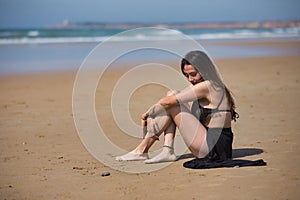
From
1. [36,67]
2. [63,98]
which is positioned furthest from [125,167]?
[36,67]

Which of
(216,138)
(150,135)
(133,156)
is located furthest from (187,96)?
(133,156)

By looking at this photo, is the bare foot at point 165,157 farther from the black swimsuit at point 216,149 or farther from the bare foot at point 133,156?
the black swimsuit at point 216,149

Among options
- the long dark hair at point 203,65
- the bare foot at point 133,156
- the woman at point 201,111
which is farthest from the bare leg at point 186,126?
the long dark hair at point 203,65

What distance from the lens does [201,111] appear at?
534cm

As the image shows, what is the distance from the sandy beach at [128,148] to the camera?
15.0 feet

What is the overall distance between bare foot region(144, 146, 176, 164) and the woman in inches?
10.1

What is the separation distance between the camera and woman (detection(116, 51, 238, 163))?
5.20 meters

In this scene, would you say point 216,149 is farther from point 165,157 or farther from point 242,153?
point 242,153

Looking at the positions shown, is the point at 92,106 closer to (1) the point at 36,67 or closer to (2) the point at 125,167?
(2) the point at 125,167

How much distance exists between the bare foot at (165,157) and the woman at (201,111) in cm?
26

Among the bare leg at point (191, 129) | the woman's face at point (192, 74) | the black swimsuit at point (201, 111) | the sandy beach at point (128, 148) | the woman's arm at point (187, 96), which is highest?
the woman's face at point (192, 74)

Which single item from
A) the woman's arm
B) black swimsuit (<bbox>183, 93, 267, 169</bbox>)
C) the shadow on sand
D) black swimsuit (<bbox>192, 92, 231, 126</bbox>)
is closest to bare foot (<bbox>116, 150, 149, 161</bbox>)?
the shadow on sand

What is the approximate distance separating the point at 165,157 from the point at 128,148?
2.90 feet

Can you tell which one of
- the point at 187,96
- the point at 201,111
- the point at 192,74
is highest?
the point at 192,74
